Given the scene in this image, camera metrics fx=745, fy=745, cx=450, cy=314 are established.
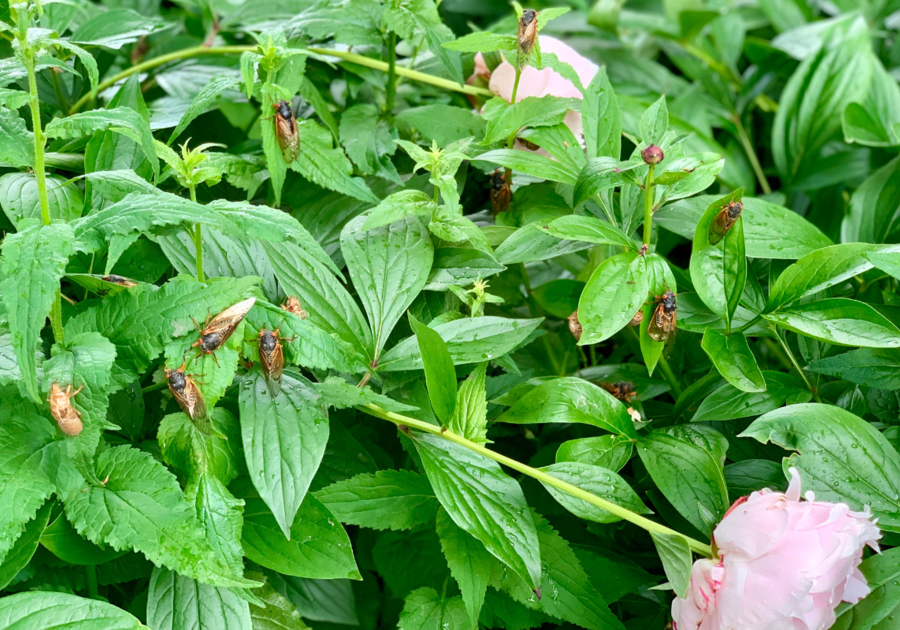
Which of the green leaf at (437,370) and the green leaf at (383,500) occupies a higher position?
the green leaf at (437,370)

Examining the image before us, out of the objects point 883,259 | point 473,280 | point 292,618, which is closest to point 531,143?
point 473,280

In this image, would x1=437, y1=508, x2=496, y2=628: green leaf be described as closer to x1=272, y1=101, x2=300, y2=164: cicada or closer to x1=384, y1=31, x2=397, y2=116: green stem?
x1=272, y1=101, x2=300, y2=164: cicada

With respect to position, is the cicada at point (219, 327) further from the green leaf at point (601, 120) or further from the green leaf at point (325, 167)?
the green leaf at point (601, 120)

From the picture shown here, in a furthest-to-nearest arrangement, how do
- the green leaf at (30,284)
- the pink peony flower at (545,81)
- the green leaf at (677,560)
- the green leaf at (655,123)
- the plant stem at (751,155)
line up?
the plant stem at (751,155), the pink peony flower at (545,81), the green leaf at (655,123), the green leaf at (677,560), the green leaf at (30,284)

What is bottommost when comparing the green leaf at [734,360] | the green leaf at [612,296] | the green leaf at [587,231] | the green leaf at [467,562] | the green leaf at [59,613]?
the green leaf at [467,562]

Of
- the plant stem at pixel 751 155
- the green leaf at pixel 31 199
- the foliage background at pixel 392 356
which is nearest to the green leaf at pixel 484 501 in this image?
the foliage background at pixel 392 356

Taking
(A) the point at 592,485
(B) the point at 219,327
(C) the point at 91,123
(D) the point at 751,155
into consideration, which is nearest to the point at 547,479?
(A) the point at 592,485
